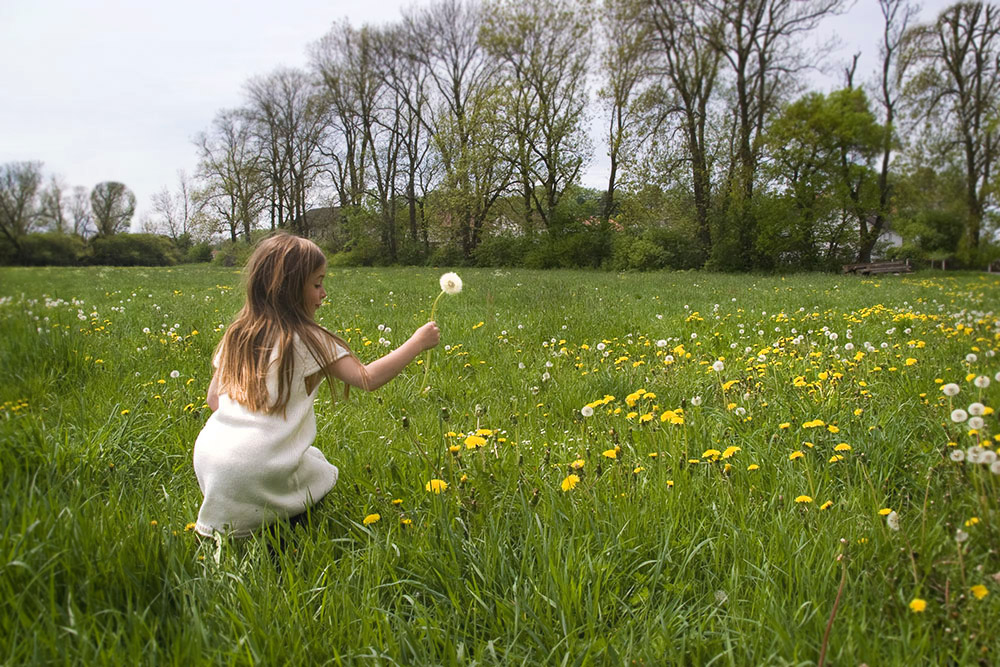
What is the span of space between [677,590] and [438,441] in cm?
145

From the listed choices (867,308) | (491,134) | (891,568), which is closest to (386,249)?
(491,134)

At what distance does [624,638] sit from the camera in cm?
→ 137

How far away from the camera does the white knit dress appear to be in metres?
1.92

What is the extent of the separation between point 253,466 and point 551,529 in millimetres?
1053

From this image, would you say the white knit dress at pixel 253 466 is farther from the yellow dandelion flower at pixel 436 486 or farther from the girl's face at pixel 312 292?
the yellow dandelion flower at pixel 436 486

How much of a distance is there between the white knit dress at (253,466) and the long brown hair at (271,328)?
0.03 meters

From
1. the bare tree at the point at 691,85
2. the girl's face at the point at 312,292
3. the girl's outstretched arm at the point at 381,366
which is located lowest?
the girl's outstretched arm at the point at 381,366

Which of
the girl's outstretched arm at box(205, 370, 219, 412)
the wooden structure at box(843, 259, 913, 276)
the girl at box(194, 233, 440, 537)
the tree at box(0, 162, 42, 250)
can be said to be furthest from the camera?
the girl's outstretched arm at box(205, 370, 219, 412)

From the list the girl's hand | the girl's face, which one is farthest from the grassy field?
the girl's face

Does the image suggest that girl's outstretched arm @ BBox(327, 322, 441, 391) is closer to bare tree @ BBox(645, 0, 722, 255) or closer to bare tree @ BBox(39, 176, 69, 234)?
bare tree @ BBox(39, 176, 69, 234)

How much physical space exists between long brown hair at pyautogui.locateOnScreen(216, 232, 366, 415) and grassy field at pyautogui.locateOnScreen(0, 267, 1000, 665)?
18.3 inches

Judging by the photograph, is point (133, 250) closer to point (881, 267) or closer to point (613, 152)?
point (881, 267)

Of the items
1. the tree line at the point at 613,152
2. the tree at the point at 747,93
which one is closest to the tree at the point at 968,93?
the tree line at the point at 613,152

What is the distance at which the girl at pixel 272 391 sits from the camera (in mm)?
1935
